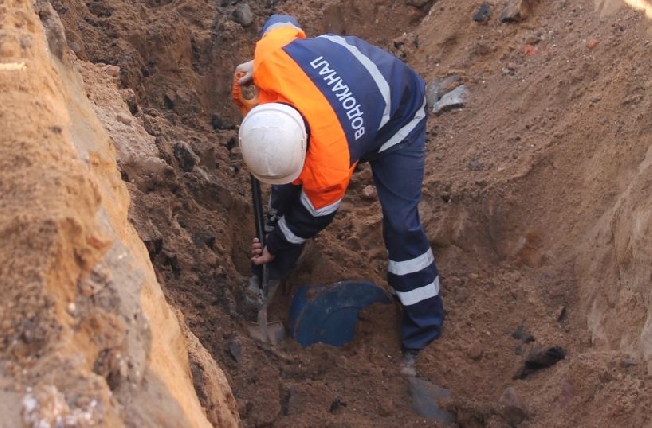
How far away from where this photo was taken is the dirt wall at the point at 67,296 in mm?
1489

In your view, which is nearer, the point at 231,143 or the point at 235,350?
the point at 235,350

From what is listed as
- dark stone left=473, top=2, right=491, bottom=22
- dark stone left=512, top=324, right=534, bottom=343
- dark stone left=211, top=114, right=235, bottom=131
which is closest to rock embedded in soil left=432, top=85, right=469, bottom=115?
dark stone left=473, top=2, right=491, bottom=22

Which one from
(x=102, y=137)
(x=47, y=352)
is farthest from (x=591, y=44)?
(x=47, y=352)

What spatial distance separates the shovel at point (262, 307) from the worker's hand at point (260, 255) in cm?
2

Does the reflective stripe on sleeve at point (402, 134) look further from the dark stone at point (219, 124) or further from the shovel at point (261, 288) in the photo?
the dark stone at point (219, 124)

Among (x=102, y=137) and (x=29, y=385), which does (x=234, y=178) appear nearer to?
(x=102, y=137)

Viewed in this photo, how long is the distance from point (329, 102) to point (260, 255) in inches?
39.7

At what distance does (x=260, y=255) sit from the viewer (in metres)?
3.95

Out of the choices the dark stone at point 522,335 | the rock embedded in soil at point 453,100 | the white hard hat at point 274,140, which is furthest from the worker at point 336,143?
the rock embedded in soil at point 453,100

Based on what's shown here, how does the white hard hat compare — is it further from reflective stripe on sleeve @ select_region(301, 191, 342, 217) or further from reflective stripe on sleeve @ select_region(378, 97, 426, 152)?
reflective stripe on sleeve @ select_region(378, 97, 426, 152)

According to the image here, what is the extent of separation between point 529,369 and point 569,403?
16.4 inches

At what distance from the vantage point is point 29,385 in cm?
147

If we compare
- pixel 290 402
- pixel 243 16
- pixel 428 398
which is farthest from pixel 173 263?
pixel 243 16

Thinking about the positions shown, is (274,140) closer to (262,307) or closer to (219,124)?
(262,307)
